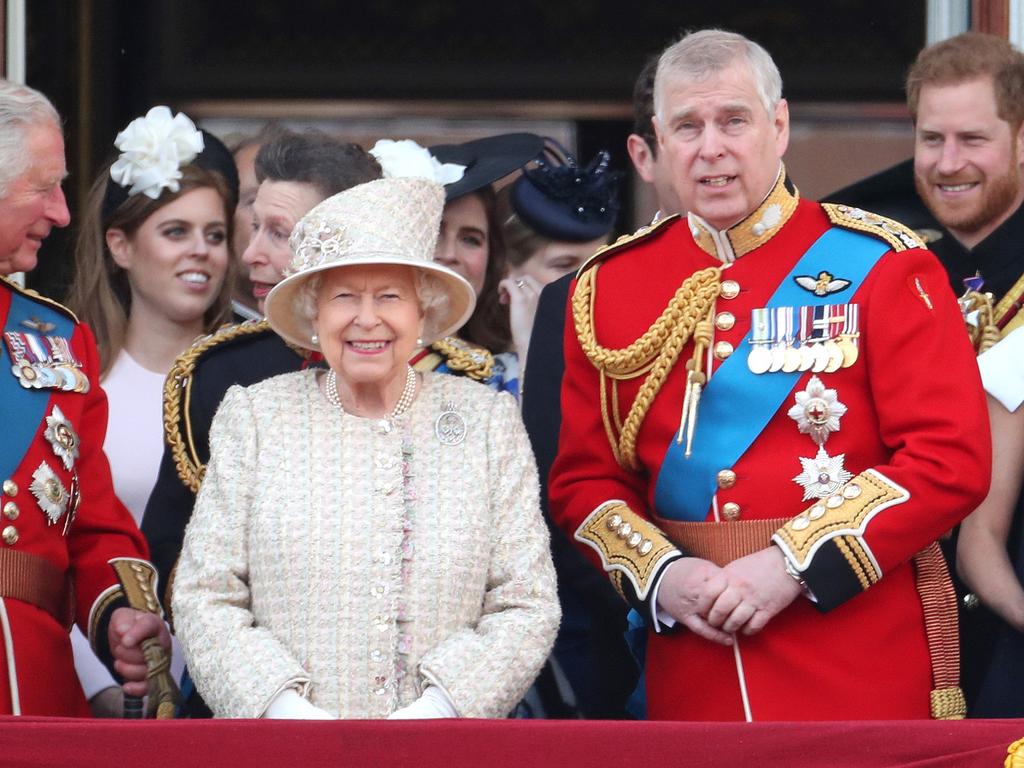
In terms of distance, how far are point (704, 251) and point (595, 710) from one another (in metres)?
0.99

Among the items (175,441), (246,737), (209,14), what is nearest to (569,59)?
(209,14)

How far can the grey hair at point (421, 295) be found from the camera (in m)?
3.41

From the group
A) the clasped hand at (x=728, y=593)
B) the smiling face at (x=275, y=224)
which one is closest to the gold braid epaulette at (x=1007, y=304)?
the clasped hand at (x=728, y=593)

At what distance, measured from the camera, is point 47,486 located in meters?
3.57

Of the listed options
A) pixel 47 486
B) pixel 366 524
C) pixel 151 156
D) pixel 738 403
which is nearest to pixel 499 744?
pixel 366 524

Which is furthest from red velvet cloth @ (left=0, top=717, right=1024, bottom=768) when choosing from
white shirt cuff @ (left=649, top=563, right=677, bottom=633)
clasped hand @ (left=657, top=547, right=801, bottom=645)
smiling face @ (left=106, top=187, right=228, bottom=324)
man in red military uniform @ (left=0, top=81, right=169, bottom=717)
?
smiling face @ (left=106, top=187, right=228, bottom=324)

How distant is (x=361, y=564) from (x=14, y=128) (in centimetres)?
105

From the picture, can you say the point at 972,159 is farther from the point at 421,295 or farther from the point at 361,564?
the point at 361,564

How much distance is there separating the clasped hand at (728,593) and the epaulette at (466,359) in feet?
2.26

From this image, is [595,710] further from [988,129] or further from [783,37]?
[783,37]

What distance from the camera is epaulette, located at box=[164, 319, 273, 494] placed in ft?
12.8

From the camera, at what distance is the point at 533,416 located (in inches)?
162

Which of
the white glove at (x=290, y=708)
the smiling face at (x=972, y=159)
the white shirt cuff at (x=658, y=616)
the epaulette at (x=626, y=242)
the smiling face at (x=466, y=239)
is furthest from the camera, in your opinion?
the smiling face at (x=466, y=239)

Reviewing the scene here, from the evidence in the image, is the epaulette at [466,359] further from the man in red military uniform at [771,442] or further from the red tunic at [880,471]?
the red tunic at [880,471]
